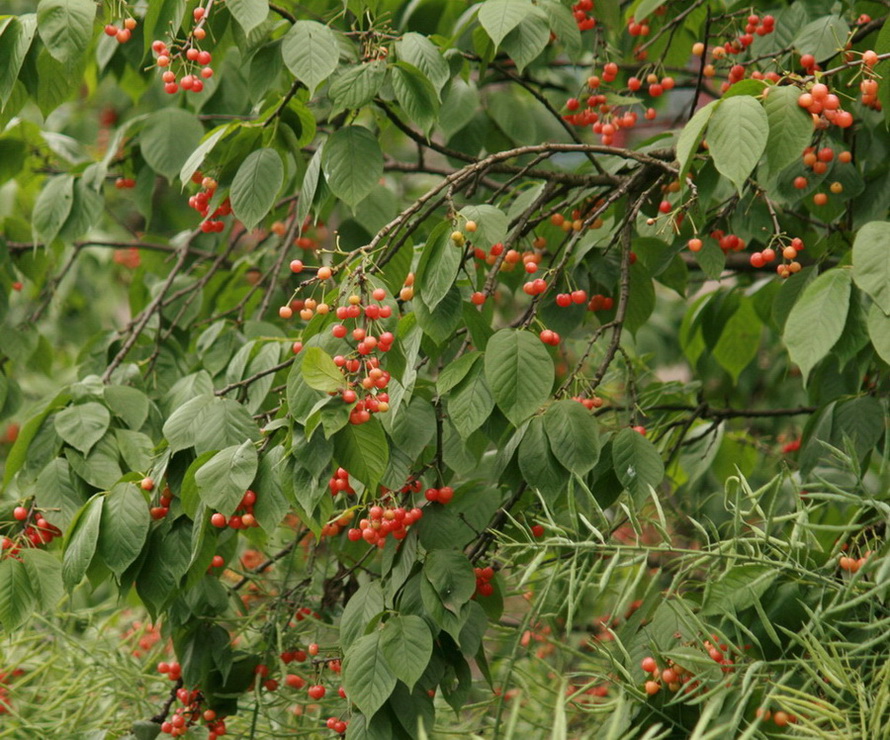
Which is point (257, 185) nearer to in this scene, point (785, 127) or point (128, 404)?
point (128, 404)

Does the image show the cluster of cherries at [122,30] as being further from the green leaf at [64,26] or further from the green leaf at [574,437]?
the green leaf at [574,437]

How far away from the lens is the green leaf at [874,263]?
4.16 feet

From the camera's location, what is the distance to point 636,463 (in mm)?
1480

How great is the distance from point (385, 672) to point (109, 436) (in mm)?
674

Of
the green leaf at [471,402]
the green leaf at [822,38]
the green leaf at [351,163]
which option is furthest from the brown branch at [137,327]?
the green leaf at [822,38]

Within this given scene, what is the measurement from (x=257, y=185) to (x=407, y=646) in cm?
72

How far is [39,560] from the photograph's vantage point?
65.0 inches

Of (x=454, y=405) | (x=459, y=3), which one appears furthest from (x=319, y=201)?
(x=459, y=3)

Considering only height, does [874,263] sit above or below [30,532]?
above

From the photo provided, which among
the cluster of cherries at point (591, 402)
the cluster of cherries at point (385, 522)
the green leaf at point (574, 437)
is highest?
the green leaf at point (574, 437)

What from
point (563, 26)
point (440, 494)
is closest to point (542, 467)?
point (440, 494)

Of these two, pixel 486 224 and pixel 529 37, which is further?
pixel 529 37

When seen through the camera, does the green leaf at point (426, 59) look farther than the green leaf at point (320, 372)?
Yes

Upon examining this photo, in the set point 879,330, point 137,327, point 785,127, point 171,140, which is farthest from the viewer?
point 171,140
